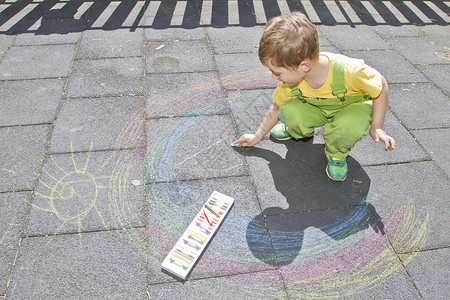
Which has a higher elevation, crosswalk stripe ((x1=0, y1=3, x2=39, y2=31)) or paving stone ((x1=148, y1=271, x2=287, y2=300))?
crosswalk stripe ((x1=0, y1=3, x2=39, y2=31))

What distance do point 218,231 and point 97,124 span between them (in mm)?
1576

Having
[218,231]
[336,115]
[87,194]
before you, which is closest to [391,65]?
[336,115]

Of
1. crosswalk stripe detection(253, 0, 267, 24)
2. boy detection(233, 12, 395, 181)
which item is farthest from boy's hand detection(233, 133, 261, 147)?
crosswalk stripe detection(253, 0, 267, 24)

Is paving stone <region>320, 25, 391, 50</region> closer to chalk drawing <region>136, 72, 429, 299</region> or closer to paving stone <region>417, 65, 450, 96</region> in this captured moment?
paving stone <region>417, 65, 450, 96</region>

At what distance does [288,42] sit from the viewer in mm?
2156

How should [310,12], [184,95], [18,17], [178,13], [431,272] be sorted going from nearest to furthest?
[431,272]
[184,95]
[18,17]
[178,13]
[310,12]

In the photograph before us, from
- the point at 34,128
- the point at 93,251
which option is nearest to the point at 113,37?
the point at 34,128

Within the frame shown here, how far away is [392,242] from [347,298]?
0.55 meters

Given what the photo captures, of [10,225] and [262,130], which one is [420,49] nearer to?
[262,130]

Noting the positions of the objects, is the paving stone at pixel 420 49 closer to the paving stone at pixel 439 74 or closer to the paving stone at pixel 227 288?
the paving stone at pixel 439 74

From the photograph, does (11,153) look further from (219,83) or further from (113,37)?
(113,37)

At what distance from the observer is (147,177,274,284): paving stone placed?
2172mm

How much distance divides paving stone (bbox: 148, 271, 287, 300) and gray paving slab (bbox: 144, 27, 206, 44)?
337cm

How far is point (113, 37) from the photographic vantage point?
466 centimetres
